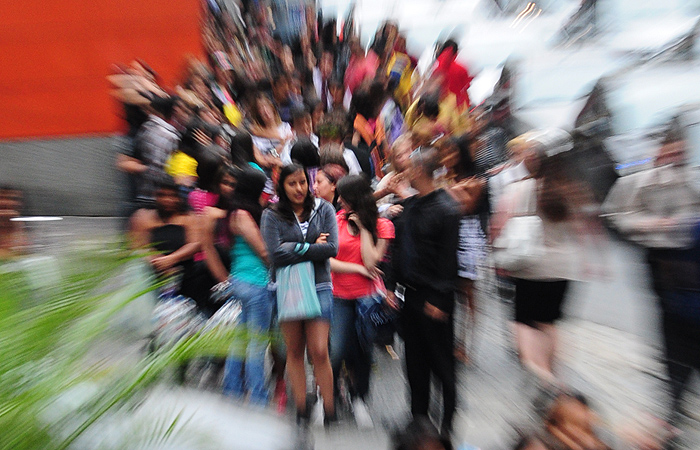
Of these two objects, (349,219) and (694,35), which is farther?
(694,35)

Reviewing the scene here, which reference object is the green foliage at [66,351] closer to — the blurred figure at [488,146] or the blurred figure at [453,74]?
the blurred figure at [488,146]

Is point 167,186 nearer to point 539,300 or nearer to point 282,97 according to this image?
point 539,300

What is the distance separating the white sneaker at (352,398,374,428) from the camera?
405 centimetres

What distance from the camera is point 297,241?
3.67 m

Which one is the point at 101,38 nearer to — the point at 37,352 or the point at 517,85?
the point at 517,85

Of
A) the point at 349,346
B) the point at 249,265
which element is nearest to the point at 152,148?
the point at 249,265

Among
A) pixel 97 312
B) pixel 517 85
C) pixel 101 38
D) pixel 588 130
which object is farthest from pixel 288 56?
pixel 97 312

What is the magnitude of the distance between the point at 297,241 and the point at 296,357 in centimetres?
86

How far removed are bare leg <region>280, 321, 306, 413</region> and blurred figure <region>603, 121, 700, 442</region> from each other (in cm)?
222

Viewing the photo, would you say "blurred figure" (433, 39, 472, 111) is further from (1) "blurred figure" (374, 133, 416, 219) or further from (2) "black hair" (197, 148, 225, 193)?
(2) "black hair" (197, 148, 225, 193)

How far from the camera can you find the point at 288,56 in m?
13.1

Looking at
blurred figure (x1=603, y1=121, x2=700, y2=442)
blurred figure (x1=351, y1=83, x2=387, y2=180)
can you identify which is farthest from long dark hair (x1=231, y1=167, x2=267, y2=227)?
blurred figure (x1=351, y1=83, x2=387, y2=180)

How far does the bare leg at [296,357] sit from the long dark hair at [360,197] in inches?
33.3

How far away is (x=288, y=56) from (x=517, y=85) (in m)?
6.98
